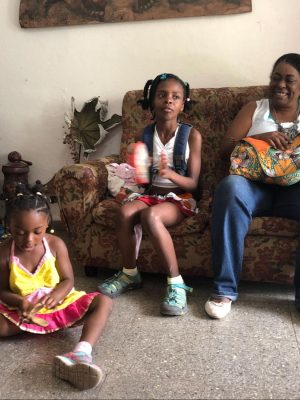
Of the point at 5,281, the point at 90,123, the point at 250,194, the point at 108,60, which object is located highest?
the point at 108,60

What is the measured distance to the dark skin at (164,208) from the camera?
171 centimetres

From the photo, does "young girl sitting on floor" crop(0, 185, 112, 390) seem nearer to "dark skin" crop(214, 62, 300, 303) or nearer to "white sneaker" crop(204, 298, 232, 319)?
"white sneaker" crop(204, 298, 232, 319)

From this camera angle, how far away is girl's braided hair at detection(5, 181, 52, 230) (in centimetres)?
131

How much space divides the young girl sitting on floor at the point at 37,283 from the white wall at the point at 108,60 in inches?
55.6

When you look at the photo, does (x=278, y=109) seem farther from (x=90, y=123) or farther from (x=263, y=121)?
(x=90, y=123)

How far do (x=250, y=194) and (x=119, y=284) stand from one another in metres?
0.72

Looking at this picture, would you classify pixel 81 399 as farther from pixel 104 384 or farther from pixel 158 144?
pixel 158 144

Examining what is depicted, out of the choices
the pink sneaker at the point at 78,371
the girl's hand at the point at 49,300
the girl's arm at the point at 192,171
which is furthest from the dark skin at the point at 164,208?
the pink sneaker at the point at 78,371

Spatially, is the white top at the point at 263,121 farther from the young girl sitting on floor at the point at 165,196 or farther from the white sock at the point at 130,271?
the white sock at the point at 130,271

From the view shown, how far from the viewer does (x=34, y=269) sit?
1.41 meters

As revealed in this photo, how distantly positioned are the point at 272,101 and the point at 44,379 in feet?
5.10

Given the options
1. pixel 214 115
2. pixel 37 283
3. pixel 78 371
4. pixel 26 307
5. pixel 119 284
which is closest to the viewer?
pixel 78 371

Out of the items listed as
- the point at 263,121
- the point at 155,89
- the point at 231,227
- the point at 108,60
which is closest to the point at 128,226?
the point at 231,227

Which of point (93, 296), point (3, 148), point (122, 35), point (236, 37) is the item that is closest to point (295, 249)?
point (93, 296)
